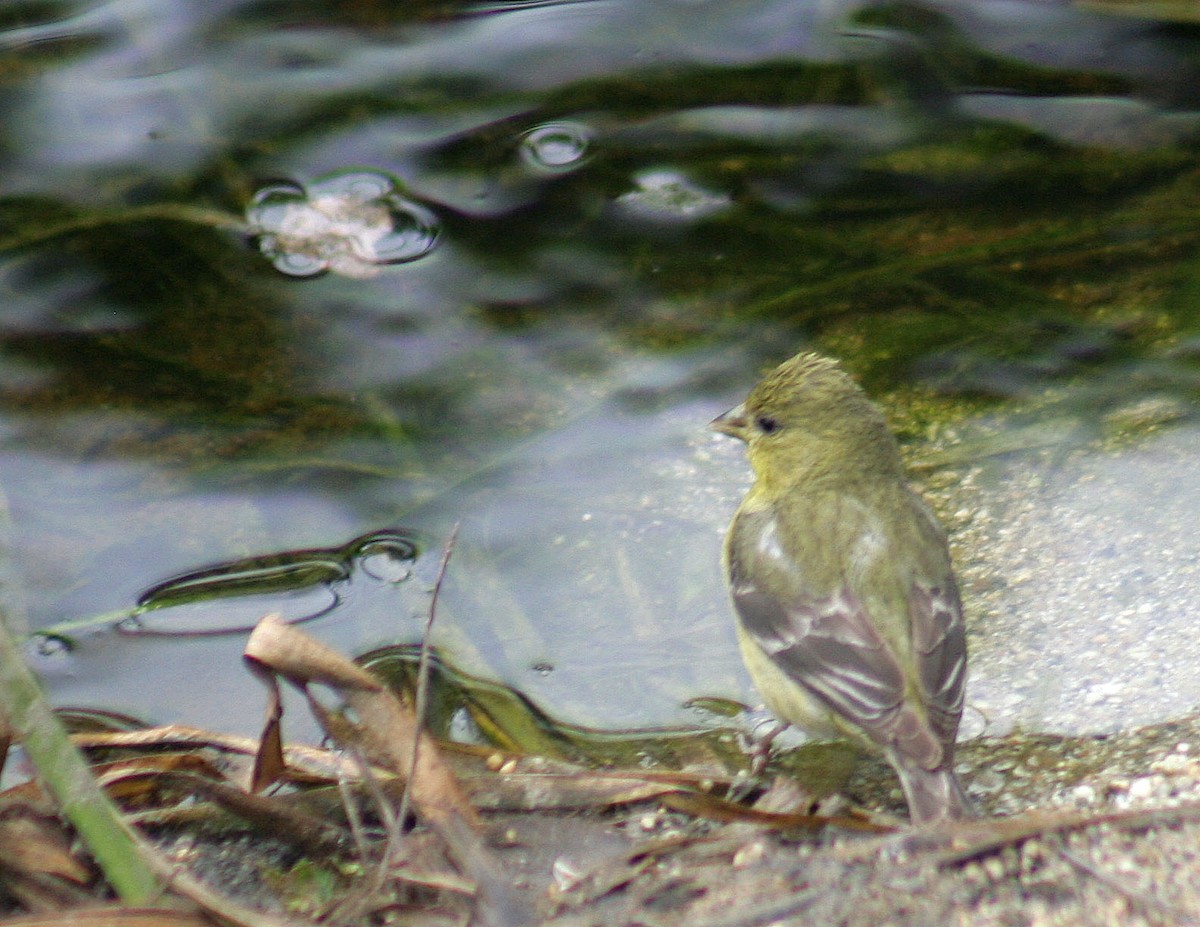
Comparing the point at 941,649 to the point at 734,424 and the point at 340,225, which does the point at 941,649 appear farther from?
the point at 340,225

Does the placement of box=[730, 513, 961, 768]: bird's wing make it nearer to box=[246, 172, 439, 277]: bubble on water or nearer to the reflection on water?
the reflection on water

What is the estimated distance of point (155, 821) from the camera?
3145 mm

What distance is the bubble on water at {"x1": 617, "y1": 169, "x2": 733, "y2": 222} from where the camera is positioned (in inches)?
227

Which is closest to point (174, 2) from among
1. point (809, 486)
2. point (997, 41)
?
point (997, 41)

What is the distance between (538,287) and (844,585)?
7.32 ft

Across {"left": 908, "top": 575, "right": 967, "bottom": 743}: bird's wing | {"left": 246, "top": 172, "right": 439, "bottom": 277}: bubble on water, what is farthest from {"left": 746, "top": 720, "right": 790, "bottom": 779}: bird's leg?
{"left": 246, "top": 172, "right": 439, "bottom": 277}: bubble on water

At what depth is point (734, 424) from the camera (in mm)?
4301

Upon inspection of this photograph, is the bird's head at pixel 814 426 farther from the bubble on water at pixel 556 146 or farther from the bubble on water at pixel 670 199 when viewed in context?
the bubble on water at pixel 556 146

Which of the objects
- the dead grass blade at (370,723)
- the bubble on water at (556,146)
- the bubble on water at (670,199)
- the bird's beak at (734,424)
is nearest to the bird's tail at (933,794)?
the dead grass blade at (370,723)

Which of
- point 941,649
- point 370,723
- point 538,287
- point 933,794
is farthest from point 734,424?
point 370,723

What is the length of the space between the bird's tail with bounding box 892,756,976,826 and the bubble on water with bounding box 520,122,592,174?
11.9 ft

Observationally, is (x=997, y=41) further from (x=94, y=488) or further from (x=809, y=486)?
(x=94, y=488)

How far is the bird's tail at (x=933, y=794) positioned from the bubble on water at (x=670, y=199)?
313 cm

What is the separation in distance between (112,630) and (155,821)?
1.12 m
